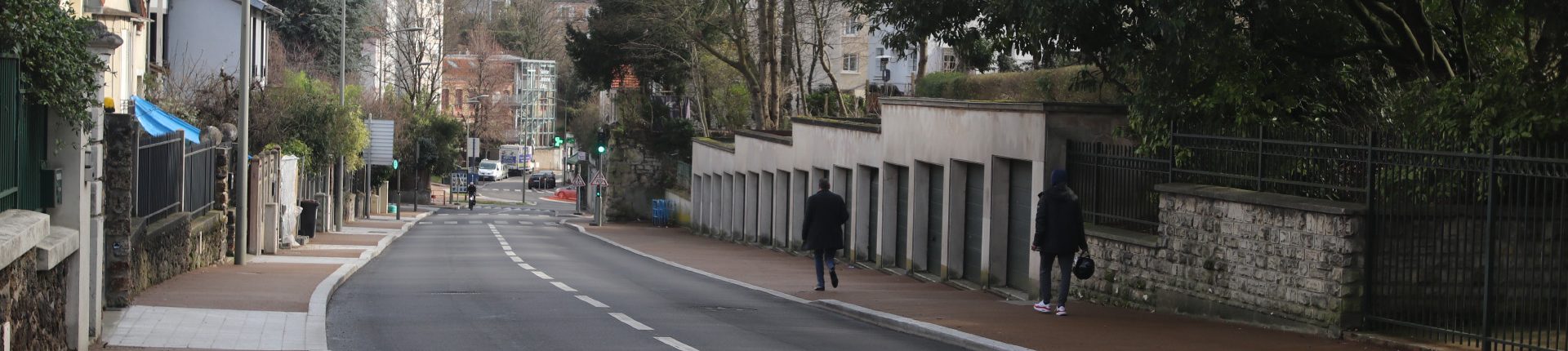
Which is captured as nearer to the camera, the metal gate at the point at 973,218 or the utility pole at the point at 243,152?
the metal gate at the point at 973,218

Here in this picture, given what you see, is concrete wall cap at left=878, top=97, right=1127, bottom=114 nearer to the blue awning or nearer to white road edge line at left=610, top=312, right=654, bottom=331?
white road edge line at left=610, top=312, right=654, bottom=331

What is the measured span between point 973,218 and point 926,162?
1576 mm

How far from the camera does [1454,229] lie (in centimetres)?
1160

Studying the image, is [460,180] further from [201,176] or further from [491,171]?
[201,176]

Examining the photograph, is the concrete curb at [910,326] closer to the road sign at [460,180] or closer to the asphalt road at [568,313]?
the asphalt road at [568,313]

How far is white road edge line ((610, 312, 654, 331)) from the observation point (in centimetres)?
1320

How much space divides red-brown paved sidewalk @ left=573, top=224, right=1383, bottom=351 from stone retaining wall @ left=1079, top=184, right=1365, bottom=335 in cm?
19

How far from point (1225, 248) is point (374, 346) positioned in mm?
7526

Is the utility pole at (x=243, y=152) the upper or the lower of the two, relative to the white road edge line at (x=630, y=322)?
upper

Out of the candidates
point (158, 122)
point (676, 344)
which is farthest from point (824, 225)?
point (158, 122)

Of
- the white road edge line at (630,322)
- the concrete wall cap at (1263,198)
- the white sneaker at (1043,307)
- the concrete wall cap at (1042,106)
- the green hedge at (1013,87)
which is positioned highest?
the green hedge at (1013,87)

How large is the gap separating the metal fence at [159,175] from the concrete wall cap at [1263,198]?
1138 cm

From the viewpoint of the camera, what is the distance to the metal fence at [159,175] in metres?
17.3

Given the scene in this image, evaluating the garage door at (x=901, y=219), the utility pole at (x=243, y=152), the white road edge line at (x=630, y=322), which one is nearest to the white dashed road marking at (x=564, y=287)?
the white road edge line at (x=630, y=322)
